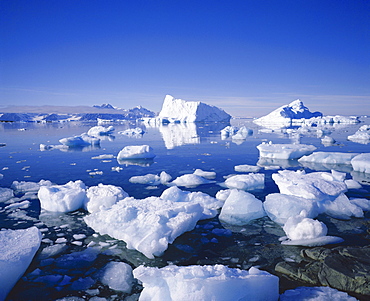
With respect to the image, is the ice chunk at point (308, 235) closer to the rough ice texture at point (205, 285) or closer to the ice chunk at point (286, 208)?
the ice chunk at point (286, 208)

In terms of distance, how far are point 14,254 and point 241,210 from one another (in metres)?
3.58

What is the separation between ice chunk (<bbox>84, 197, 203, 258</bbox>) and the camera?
359 cm

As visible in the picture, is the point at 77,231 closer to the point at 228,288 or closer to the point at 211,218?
the point at 211,218

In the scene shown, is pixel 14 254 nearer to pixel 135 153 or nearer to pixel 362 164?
pixel 135 153

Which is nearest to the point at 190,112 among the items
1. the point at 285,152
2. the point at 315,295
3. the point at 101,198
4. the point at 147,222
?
the point at 285,152

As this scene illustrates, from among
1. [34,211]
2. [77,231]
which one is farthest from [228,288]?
[34,211]

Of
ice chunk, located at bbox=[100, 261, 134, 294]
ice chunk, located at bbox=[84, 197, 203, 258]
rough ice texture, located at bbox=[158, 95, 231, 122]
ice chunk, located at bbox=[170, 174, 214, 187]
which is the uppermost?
rough ice texture, located at bbox=[158, 95, 231, 122]

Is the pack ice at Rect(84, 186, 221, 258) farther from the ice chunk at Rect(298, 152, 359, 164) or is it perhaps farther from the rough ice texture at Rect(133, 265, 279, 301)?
the ice chunk at Rect(298, 152, 359, 164)

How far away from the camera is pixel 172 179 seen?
7.89 m

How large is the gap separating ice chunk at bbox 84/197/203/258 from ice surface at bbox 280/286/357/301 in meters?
1.64

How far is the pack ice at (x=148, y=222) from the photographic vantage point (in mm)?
3590

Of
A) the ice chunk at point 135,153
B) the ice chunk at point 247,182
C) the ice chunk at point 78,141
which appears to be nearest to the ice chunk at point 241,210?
the ice chunk at point 247,182

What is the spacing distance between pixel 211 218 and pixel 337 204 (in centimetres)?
246

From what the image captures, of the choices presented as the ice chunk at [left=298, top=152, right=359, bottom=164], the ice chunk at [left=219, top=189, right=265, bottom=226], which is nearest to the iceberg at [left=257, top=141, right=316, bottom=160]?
the ice chunk at [left=298, top=152, right=359, bottom=164]
